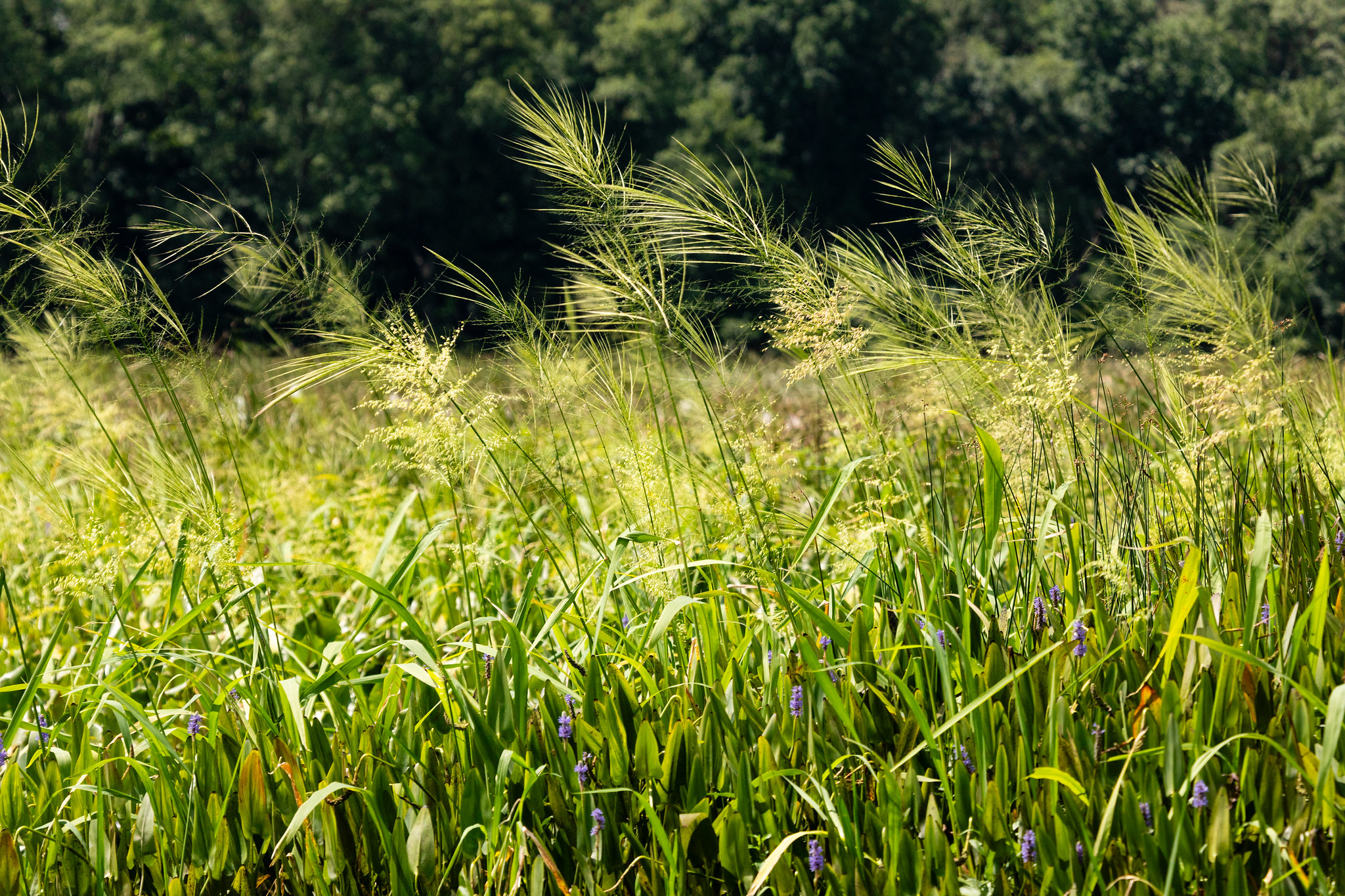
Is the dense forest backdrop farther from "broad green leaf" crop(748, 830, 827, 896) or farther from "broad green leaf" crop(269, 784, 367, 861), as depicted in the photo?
"broad green leaf" crop(748, 830, 827, 896)

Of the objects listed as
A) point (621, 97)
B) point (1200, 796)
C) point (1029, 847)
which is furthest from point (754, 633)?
point (621, 97)

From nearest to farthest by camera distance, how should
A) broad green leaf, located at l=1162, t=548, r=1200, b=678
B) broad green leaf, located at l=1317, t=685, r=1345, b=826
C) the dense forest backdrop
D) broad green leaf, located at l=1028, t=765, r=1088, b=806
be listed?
broad green leaf, located at l=1317, t=685, r=1345, b=826
broad green leaf, located at l=1028, t=765, r=1088, b=806
broad green leaf, located at l=1162, t=548, r=1200, b=678
the dense forest backdrop

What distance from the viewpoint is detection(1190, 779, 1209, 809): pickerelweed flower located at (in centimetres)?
123

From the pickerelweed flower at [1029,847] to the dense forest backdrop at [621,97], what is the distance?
1755 cm

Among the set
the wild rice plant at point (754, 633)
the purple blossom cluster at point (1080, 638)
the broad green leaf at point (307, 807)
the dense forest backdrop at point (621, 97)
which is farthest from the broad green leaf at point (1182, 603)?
the dense forest backdrop at point (621, 97)

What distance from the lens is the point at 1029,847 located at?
1.29m

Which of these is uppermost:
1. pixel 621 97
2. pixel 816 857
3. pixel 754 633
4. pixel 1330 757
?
pixel 621 97

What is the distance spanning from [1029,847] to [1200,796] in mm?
226

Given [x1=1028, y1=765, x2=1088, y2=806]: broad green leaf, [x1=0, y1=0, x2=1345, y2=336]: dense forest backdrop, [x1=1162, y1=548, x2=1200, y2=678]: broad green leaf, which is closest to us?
[x1=1028, y1=765, x2=1088, y2=806]: broad green leaf

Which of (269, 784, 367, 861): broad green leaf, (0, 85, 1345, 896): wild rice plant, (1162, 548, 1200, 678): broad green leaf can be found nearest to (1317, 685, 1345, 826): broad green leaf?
(0, 85, 1345, 896): wild rice plant

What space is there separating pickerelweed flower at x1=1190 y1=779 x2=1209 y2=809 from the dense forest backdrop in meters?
17.6

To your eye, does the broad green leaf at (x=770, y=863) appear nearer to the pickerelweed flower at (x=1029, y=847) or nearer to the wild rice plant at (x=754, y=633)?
the wild rice plant at (x=754, y=633)

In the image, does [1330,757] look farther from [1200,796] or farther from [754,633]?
[754,633]

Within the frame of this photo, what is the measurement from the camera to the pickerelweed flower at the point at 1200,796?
123cm
